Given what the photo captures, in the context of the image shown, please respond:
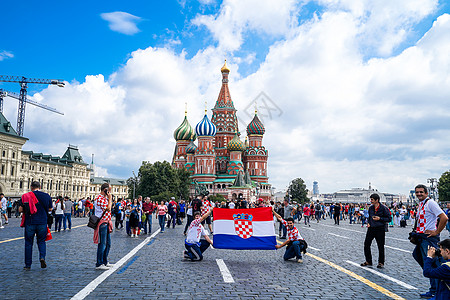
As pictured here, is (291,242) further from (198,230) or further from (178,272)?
(178,272)

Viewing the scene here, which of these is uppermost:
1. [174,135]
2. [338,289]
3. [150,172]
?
[174,135]

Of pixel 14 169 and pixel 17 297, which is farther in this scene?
pixel 14 169

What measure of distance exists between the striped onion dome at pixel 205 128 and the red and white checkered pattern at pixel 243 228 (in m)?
72.1

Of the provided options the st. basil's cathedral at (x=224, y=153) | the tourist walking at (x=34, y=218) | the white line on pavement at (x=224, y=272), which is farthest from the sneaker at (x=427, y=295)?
the st. basil's cathedral at (x=224, y=153)

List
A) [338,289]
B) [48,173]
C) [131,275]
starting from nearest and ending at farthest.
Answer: [338,289] → [131,275] → [48,173]

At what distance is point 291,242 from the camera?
33.1 ft

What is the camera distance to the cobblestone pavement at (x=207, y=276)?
6391 mm

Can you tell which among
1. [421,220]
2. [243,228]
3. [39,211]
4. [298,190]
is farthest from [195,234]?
[298,190]

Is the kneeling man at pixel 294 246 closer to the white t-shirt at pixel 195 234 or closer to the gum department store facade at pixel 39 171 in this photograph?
the white t-shirt at pixel 195 234

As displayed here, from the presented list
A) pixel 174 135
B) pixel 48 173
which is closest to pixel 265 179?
pixel 174 135

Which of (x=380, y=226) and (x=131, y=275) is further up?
(x=380, y=226)

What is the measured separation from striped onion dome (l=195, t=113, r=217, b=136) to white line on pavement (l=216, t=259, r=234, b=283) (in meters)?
73.0

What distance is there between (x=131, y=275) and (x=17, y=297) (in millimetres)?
2307

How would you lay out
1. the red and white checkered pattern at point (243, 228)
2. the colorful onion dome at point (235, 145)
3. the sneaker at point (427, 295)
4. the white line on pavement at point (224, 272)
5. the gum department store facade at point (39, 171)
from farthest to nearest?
the colorful onion dome at point (235, 145)
the gum department store facade at point (39, 171)
the red and white checkered pattern at point (243, 228)
the white line on pavement at point (224, 272)
the sneaker at point (427, 295)
